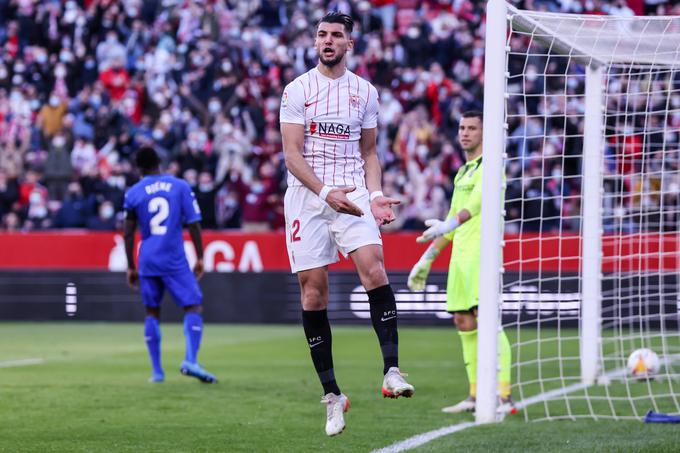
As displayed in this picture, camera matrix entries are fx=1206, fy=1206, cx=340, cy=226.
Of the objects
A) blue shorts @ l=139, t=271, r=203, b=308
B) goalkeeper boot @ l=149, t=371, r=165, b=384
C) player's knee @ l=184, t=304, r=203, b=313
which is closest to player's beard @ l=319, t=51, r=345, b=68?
blue shorts @ l=139, t=271, r=203, b=308

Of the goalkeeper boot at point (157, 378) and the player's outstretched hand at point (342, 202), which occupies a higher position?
the player's outstretched hand at point (342, 202)

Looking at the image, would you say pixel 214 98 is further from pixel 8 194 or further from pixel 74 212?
pixel 8 194

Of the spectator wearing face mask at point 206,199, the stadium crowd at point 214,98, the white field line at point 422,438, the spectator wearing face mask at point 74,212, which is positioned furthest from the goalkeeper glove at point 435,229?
the spectator wearing face mask at point 74,212

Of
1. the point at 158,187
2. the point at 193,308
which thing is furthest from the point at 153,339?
the point at 158,187

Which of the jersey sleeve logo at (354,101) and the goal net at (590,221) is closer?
the jersey sleeve logo at (354,101)

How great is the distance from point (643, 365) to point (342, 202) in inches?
222

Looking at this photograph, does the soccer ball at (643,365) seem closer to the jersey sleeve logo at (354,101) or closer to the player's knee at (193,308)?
the player's knee at (193,308)

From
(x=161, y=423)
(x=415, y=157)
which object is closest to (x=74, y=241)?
(x=415, y=157)

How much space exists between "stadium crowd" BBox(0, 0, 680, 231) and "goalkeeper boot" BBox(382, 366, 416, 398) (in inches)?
526

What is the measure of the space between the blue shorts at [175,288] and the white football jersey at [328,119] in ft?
16.2

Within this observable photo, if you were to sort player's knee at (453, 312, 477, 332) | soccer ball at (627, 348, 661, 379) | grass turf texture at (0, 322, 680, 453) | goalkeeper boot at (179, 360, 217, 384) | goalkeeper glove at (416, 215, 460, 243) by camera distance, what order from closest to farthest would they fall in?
grass turf texture at (0, 322, 680, 453) < goalkeeper glove at (416, 215, 460, 243) < player's knee at (453, 312, 477, 332) < soccer ball at (627, 348, 661, 379) < goalkeeper boot at (179, 360, 217, 384)

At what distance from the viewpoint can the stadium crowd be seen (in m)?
22.1

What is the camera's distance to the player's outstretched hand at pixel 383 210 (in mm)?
6953

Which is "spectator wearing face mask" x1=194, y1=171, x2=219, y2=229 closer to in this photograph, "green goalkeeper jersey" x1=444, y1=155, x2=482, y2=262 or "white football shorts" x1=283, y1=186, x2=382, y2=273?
"green goalkeeper jersey" x1=444, y1=155, x2=482, y2=262
